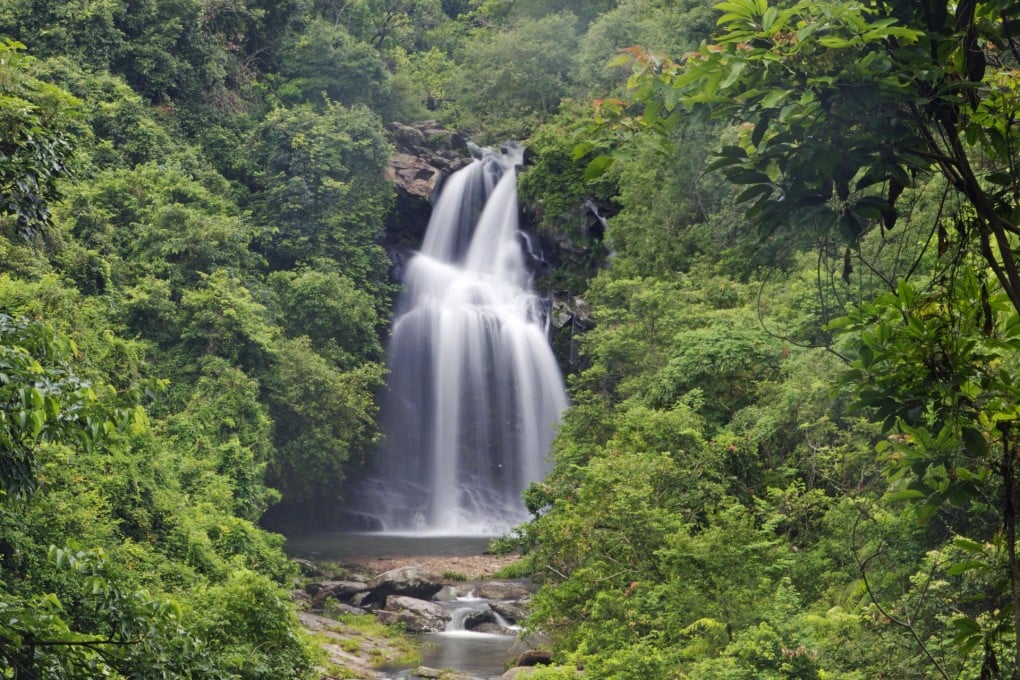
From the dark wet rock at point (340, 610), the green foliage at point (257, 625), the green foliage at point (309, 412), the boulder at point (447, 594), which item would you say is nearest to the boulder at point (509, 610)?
the boulder at point (447, 594)

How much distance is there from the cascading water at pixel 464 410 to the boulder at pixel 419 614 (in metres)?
7.20

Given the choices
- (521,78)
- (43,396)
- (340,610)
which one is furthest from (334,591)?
(521,78)

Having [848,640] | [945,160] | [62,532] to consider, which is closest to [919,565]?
[848,640]

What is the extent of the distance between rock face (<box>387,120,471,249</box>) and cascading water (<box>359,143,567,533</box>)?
2.37 metres

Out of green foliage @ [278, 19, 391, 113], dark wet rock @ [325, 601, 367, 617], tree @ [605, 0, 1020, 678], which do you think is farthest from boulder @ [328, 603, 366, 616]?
green foliage @ [278, 19, 391, 113]

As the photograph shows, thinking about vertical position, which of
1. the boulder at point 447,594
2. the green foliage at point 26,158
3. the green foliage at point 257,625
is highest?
the green foliage at point 26,158

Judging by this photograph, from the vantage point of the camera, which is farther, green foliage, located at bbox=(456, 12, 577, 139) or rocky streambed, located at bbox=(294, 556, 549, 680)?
green foliage, located at bbox=(456, 12, 577, 139)

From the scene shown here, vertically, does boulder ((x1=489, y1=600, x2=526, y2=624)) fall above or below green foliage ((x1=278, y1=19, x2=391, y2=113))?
below

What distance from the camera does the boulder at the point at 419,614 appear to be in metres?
16.3

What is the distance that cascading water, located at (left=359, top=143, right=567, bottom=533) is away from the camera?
25.4 meters

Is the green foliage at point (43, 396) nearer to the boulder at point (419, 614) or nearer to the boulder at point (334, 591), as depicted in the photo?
the boulder at point (419, 614)

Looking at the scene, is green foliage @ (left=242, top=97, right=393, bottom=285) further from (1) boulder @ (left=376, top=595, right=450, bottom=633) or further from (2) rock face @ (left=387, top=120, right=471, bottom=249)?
(1) boulder @ (left=376, top=595, right=450, bottom=633)

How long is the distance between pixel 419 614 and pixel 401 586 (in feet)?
4.10

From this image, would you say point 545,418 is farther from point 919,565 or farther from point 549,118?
point 919,565
